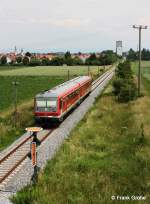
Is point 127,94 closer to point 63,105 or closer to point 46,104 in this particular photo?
point 63,105

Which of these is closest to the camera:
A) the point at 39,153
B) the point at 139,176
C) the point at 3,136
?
the point at 139,176

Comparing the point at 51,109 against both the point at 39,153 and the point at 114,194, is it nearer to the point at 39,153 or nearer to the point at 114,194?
the point at 39,153

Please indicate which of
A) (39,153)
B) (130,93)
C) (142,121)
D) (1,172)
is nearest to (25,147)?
(39,153)

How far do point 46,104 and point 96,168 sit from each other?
38.5 ft

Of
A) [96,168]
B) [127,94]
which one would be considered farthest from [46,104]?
[127,94]

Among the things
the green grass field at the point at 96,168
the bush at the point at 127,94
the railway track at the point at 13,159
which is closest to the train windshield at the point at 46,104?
the green grass field at the point at 96,168

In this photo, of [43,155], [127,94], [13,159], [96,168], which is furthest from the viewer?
[127,94]

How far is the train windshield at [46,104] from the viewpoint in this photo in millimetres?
28984

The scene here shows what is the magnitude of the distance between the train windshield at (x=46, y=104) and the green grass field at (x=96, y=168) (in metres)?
2.45

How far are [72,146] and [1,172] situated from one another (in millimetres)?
4425

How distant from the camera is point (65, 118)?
3281cm

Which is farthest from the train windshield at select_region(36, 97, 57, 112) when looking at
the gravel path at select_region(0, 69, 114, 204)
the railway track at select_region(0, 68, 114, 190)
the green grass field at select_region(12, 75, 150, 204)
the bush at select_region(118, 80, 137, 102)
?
the bush at select_region(118, 80, 137, 102)

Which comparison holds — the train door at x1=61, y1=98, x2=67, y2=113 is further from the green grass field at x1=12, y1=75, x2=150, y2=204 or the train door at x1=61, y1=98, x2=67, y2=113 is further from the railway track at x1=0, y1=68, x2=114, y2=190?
the railway track at x1=0, y1=68, x2=114, y2=190

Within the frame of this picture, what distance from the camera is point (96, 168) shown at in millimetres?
18062
